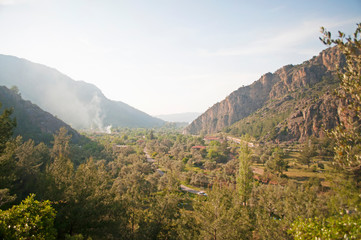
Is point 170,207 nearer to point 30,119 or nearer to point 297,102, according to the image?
point 30,119

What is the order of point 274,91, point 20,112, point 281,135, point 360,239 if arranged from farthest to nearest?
point 274,91
point 281,135
point 20,112
point 360,239

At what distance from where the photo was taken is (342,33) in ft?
28.7

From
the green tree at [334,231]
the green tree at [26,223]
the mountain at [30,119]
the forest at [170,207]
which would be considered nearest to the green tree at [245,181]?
the forest at [170,207]

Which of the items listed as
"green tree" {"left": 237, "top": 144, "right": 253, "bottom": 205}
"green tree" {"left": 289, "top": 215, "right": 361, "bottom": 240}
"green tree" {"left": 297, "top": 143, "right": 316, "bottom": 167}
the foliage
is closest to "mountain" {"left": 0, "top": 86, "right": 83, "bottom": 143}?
"green tree" {"left": 237, "top": 144, "right": 253, "bottom": 205}

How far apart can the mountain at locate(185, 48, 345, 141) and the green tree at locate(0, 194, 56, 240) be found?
95847 mm

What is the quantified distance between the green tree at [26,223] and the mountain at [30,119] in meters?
81.8

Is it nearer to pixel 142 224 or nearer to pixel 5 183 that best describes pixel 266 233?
pixel 142 224

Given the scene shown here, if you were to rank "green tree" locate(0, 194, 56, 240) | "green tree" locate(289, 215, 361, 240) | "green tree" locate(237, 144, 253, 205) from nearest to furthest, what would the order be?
1. "green tree" locate(289, 215, 361, 240)
2. "green tree" locate(0, 194, 56, 240)
3. "green tree" locate(237, 144, 253, 205)

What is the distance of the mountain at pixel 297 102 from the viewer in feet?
344

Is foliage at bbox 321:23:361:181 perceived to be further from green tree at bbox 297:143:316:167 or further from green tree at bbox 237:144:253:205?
→ green tree at bbox 297:143:316:167

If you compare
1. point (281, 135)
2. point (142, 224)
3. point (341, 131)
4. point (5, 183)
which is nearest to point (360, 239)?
point (341, 131)

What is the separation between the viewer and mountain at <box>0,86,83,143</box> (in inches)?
3105

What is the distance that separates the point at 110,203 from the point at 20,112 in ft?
316

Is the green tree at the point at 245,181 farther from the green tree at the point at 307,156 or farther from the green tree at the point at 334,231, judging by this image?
the green tree at the point at 307,156
